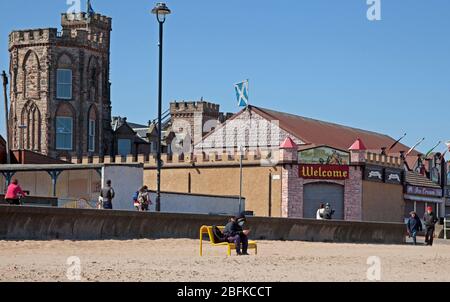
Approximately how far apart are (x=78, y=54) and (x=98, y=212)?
40501 millimetres

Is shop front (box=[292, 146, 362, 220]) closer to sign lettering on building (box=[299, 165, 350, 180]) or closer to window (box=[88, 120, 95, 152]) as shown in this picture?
sign lettering on building (box=[299, 165, 350, 180])

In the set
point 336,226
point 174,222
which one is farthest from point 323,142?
point 174,222

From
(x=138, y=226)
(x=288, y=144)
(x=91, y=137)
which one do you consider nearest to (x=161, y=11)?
(x=138, y=226)

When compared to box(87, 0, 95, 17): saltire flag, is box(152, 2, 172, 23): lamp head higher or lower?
lower

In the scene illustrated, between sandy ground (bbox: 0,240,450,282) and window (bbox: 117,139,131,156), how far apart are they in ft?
143

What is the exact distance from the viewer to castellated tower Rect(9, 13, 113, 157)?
65750mm

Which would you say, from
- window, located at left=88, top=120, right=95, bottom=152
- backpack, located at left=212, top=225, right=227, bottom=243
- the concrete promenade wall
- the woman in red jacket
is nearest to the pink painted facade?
the concrete promenade wall

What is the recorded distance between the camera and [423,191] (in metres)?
66.1

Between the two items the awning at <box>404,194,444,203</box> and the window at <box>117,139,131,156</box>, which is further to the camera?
the window at <box>117,139,131,156</box>

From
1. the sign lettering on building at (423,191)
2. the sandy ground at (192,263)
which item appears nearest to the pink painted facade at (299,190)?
the sign lettering on building at (423,191)

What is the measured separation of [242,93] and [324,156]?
9970mm

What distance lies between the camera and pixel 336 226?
36406 millimetres

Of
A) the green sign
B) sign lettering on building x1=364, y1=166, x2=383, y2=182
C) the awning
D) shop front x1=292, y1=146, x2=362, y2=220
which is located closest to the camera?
shop front x1=292, y1=146, x2=362, y2=220

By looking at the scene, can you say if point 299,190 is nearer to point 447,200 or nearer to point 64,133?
point 64,133
